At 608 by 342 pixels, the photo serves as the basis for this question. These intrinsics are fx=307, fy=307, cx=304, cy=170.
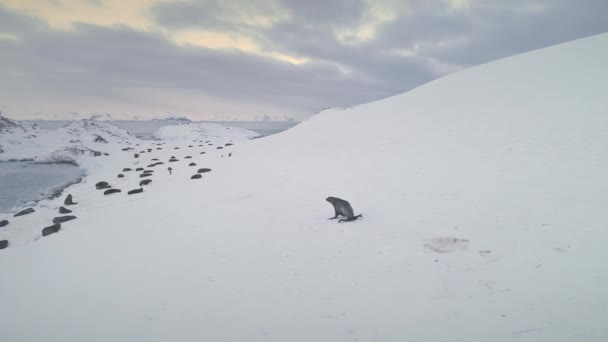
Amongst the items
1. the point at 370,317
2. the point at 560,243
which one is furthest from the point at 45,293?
the point at 560,243

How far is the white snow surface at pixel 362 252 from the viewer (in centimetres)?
437

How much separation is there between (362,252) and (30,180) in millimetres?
28576

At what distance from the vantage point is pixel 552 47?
23.9 metres

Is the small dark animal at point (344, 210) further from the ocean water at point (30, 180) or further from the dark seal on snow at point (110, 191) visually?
the ocean water at point (30, 180)

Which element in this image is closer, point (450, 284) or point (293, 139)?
point (450, 284)

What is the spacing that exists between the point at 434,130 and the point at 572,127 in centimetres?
622

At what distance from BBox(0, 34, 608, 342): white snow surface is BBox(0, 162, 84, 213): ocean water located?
4.33 metres

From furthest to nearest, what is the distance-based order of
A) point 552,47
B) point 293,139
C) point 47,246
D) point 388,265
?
point 293,139
point 552,47
point 47,246
point 388,265

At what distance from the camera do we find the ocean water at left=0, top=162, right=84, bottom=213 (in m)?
17.9

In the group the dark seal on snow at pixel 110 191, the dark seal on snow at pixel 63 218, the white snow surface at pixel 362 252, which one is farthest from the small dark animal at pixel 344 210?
the dark seal on snow at pixel 110 191

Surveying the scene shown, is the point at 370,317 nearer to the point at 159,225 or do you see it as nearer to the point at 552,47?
the point at 159,225

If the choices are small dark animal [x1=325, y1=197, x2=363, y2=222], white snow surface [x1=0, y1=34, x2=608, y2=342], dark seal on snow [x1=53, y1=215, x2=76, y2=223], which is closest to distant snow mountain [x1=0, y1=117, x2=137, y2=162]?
white snow surface [x1=0, y1=34, x2=608, y2=342]

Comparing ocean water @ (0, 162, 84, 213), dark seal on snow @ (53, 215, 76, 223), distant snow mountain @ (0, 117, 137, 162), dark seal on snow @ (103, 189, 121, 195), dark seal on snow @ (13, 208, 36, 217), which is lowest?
ocean water @ (0, 162, 84, 213)

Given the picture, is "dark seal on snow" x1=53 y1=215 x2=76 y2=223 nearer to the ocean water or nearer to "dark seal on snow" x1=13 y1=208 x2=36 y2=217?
"dark seal on snow" x1=13 y1=208 x2=36 y2=217
